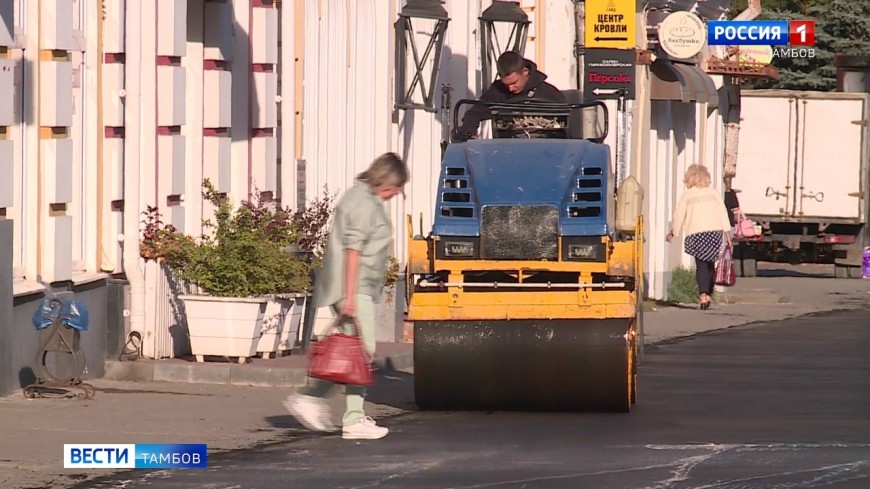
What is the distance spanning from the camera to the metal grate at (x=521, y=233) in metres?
12.6

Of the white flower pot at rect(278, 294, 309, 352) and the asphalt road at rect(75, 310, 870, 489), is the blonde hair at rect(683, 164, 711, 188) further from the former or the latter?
the white flower pot at rect(278, 294, 309, 352)

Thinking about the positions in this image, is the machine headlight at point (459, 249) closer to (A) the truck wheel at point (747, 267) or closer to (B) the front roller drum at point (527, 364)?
(B) the front roller drum at point (527, 364)

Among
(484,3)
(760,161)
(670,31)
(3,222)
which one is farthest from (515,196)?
(760,161)

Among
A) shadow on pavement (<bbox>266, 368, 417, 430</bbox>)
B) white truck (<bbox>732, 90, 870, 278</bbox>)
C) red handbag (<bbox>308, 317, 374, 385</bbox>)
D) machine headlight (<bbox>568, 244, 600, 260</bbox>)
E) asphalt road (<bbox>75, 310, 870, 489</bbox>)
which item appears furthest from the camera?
white truck (<bbox>732, 90, 870, 278</bbox>)

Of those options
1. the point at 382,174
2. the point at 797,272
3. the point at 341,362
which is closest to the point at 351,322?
the point at 341,362

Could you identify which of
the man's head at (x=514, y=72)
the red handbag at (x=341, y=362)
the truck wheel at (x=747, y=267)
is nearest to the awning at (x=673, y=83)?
the truck wheel at (x=747, y=267)

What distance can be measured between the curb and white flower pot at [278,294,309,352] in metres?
0.83

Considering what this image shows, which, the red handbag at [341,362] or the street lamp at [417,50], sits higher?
the street lamp at [417,50]

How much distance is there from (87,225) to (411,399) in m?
2.77

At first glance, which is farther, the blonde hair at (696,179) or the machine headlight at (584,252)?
the blonde hair at (696,179)

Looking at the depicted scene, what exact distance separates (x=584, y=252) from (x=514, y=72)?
7.64 ft

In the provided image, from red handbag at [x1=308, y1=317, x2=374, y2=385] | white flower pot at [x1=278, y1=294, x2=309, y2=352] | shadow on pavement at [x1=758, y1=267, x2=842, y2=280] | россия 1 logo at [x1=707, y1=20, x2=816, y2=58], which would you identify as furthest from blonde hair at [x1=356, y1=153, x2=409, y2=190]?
shadow on pavement at [x1=758, y1=267, x2=842, y2=280]

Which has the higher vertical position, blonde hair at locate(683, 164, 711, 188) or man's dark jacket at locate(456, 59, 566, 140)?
man's dark jacket at locate(456, 59, 566, 140)

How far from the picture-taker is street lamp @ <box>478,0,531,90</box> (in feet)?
73.8
